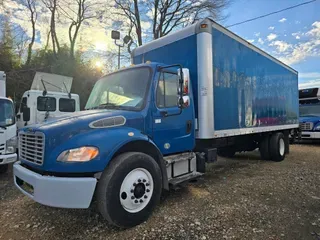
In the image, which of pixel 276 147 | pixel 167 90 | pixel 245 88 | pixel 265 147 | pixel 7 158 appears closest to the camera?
pixel 167 90

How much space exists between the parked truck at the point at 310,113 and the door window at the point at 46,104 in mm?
11962

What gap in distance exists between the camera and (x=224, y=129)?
508 cm

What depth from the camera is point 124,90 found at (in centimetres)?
402

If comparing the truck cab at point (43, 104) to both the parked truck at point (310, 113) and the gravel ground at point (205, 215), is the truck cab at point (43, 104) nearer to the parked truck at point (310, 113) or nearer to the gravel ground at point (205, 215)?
the gravel ground at point (205, 215)

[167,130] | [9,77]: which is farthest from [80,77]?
[167,130]

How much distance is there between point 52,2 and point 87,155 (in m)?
22.7

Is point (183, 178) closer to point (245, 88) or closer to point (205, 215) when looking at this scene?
point (205, 215)

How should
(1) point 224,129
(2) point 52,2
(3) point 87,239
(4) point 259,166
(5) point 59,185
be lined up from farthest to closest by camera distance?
(2) point 52,2 < (4) point 259,166 < (1) point 224,129 < (3) point 87,239 < (5) point 59,185

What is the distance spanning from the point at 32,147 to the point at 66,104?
24.0 feet

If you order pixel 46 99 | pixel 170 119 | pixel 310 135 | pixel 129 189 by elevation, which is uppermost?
pixel 46 99

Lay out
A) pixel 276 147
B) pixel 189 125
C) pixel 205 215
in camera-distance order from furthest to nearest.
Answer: pixel 276 147 < pixel 189 125 < pixel 205 215

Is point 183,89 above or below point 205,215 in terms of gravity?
above

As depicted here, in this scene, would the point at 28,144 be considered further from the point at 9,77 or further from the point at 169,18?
the point at 169,18

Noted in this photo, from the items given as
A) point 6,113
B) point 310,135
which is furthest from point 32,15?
point 310,135
